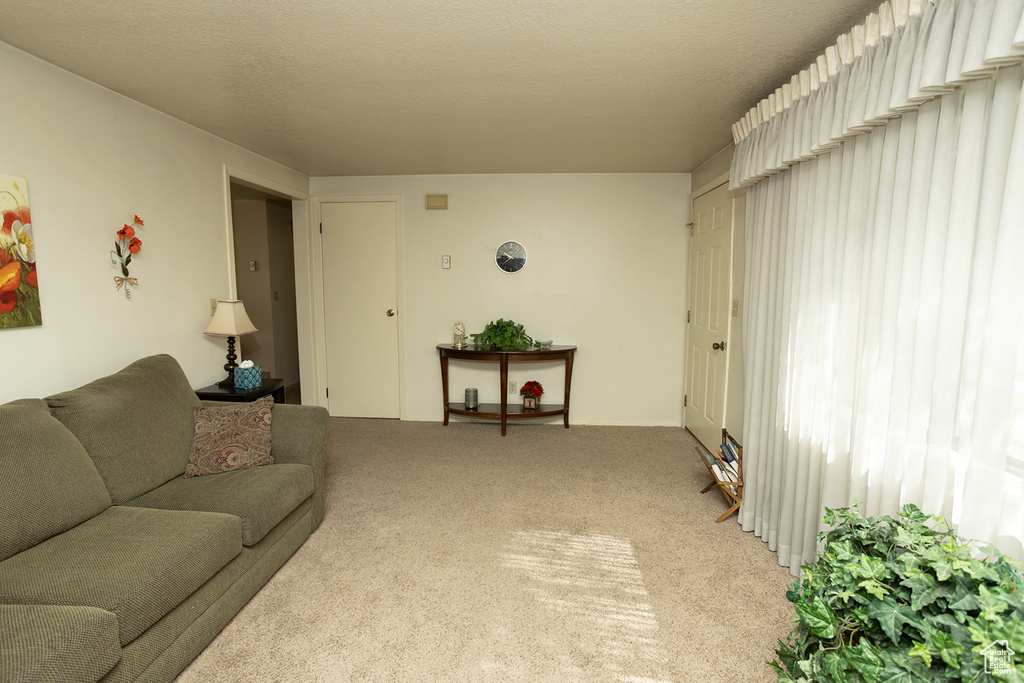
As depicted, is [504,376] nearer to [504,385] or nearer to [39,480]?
[504,385]

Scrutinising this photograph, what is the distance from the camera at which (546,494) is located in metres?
3.23

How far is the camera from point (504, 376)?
4344 millimetres

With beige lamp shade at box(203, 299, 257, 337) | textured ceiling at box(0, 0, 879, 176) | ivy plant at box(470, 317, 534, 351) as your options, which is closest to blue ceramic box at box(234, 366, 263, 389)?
beige lamp shade at box(203, 299, 257, 337)

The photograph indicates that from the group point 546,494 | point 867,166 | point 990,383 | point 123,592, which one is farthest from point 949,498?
point 123,592

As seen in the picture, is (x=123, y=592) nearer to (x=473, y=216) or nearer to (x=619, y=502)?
(x=619, y=502)

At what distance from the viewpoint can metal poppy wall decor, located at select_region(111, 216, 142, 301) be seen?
8.64ft

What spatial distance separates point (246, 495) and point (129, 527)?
415 mm

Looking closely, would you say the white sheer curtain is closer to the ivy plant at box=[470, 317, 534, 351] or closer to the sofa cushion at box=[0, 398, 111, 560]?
the ivy plant at box=[470, 317, 534, 351]

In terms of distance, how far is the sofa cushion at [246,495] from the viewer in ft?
6.84

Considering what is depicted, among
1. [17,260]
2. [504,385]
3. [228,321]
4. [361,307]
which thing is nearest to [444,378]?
[504,385]

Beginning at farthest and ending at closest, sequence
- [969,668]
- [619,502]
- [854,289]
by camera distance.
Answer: [619,502], [854,289], [969,668]

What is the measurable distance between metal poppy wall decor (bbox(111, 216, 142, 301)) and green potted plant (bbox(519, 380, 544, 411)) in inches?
120

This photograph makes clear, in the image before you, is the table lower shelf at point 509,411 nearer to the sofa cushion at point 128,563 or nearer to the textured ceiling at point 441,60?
the textured ceiling at point 441,60

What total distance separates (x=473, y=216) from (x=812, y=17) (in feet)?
10.4
